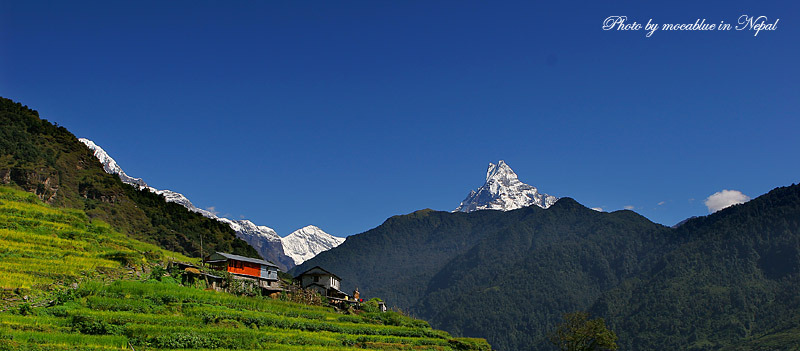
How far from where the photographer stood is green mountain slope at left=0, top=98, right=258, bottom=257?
323 ft

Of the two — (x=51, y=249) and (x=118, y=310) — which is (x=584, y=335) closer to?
(x=118, y=310)

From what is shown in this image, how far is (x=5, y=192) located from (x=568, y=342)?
77.3 metres

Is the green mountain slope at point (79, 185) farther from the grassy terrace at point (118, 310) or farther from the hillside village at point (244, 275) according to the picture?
the hillside village at point (244, 275)

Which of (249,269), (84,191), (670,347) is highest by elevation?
(84,191)

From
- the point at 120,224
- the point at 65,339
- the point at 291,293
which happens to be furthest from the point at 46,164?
the point at 65,339

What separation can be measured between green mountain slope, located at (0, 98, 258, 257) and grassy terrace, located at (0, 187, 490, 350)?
119 ft

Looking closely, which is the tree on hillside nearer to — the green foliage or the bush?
the green foliage

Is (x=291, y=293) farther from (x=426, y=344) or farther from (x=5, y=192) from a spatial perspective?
(x=5, y=192)

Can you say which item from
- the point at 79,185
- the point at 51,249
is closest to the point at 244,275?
the point at 51,249

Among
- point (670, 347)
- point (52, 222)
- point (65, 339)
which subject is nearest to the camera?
point (65, 339)

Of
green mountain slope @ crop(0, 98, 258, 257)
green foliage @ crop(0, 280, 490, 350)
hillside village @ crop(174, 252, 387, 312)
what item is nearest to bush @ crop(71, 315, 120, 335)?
green foliage @ crop(0, 280, 490, 350)

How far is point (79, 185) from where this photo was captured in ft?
358

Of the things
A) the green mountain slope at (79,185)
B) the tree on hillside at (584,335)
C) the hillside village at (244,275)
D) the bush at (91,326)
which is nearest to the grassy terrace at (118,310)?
the bush at (91,326)

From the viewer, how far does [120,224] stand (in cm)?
10638
